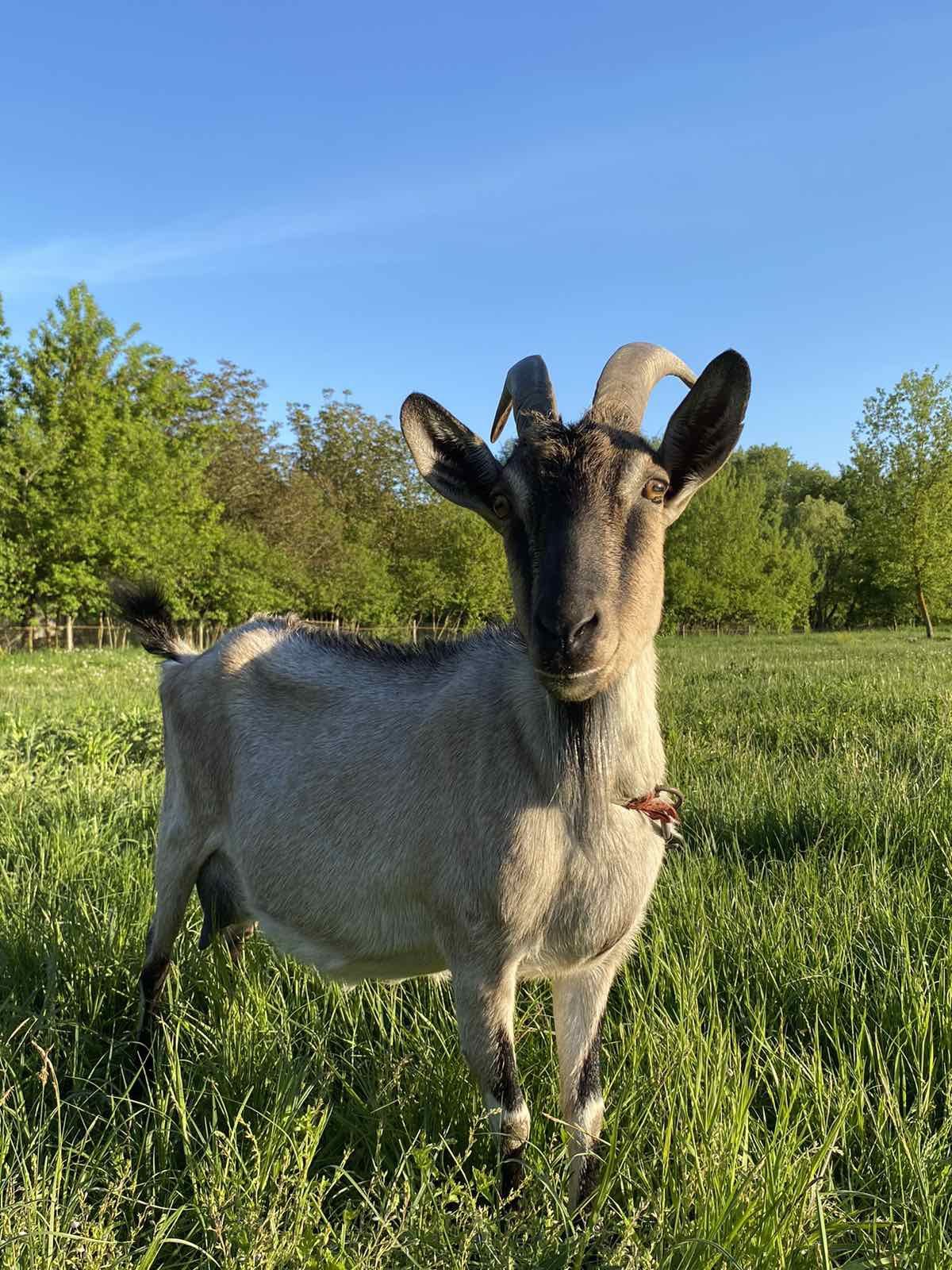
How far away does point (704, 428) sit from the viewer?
82.9 inches

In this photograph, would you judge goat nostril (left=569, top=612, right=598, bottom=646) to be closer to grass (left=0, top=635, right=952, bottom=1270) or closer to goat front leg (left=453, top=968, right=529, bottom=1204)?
goat front leg (left=453, top=968, right=529, bottom=1204)

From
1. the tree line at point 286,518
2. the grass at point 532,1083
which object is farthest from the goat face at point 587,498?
the tree line at point 286,518

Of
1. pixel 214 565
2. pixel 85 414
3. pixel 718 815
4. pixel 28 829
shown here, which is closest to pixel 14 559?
pixel 85 414

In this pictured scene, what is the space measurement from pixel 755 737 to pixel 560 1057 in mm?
5490

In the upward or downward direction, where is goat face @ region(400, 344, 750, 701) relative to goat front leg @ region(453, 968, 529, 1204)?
upward

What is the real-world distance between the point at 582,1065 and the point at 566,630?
135 cm

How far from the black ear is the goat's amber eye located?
16.2 inches

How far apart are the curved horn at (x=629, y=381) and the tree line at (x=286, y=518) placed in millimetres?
12240

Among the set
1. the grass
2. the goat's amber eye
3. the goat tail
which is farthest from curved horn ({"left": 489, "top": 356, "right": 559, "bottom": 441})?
the goat tail

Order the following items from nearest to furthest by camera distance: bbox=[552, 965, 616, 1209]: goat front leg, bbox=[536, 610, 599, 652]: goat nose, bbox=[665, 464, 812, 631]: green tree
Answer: bbox=[536, 610, 599, 652]: goat nose < bbox=[552, 965, 616, 1209]: goat front leg < bbox=[665, 464, 812, 631]: green tree

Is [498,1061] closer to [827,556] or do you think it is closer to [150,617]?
[150,617]

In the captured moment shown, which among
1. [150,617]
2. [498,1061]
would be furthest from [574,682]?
[150,617]

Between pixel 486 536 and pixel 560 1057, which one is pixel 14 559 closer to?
pixel 486 536

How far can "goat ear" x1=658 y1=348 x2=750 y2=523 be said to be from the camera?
2000 mm
